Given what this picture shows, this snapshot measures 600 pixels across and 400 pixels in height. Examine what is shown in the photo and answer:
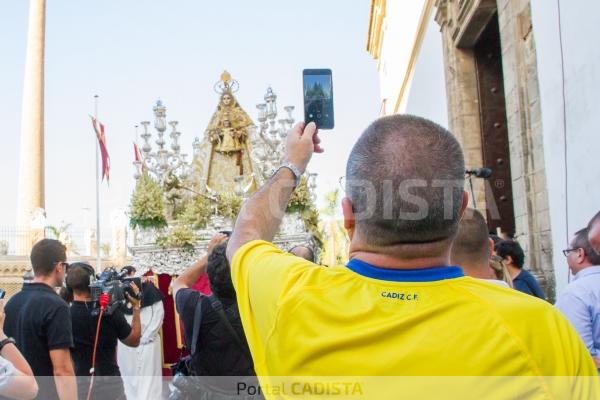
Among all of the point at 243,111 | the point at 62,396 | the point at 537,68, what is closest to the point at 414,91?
the point at 243,111

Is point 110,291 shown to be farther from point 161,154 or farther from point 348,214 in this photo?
point 161,154

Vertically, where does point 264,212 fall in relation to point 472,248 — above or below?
above

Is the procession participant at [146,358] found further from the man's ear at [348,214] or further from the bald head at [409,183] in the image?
the bald head at [409,183]

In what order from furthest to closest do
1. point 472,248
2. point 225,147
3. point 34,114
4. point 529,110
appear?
1. point 34,114
2. point 225,147
3. point 529,110
4. point 472,248

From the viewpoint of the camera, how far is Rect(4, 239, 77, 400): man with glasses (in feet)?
13.9

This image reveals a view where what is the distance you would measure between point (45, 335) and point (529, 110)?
5.20m

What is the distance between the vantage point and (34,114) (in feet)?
Result: 101

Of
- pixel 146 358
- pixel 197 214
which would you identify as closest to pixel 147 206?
pixel 197 214

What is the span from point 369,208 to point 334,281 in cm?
19

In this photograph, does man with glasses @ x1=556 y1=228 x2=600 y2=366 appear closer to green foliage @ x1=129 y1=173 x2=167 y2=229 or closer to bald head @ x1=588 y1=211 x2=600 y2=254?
bald head @ x1=588 y1=211 x2=600 y2=254

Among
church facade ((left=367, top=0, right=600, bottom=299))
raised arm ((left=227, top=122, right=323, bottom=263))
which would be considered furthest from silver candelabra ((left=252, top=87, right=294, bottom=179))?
raised arm ((left=227, top=122, right=323, bottom=263))

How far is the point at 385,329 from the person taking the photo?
1.42 metres

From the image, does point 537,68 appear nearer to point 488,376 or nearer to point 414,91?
point 488,376

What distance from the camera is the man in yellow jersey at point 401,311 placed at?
1364 mm
